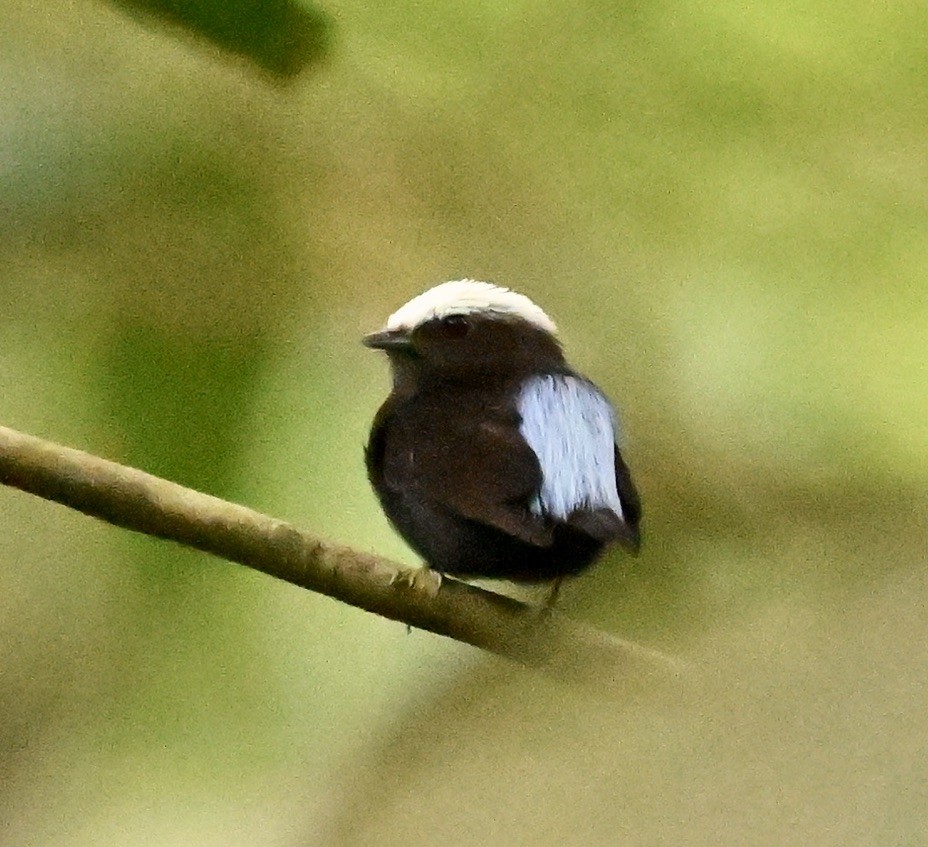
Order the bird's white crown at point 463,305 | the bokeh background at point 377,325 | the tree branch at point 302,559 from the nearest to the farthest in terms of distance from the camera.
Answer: the tree branch at point 302,559 → the bokeh background at point 377,325 → the bird's white crown at point 463,305

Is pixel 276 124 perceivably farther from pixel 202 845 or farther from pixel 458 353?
pixel 202 845

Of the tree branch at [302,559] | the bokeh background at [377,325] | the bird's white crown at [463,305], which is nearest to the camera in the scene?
the tree branch at [302,559]

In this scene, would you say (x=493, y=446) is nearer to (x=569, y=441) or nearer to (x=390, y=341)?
(x=569, y=441)

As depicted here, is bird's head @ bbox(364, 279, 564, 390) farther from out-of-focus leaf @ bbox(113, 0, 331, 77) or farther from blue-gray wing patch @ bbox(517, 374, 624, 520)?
out-of-focus leaf @ bbox(113, 0, 331, 77)

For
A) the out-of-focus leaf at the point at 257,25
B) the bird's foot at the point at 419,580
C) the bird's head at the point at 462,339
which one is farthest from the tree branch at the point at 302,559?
the out-of-focus leaf at the point at 257,25

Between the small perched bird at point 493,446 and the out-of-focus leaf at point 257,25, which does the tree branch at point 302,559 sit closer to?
the small perched bird at point 493,446

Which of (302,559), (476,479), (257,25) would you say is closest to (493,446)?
(476,479)

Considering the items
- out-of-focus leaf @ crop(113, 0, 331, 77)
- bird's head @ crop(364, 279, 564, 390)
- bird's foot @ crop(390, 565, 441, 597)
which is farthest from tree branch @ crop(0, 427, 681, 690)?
out-of-focus leaf @ crop(113, 0, 331, 77)
